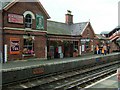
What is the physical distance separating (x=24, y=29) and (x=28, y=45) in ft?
6.81

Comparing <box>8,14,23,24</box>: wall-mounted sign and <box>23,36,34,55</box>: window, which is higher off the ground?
<box>8,14,23,24</box>: wall-mounted sign

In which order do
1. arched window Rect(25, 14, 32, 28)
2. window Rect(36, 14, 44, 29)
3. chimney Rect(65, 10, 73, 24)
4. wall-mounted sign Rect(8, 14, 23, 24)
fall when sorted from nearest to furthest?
wall-mounted sign Rect(8, 14, 23, 24)
arched window Rect(25, 14, 32, 28)
window Rect(36, 14, 44, 29)
chimney Rect(65, 10, 73, 24)

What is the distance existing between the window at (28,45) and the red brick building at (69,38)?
3.77 meters

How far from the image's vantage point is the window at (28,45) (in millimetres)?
23125

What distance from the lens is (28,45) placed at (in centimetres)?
2353

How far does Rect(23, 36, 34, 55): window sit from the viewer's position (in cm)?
2312

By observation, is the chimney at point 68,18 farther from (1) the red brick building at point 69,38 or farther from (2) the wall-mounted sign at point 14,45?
(2) the wall-mounted sign at point 14,45

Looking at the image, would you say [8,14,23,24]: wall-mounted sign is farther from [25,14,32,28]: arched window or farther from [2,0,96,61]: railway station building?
[25,14,32,28]: arched window

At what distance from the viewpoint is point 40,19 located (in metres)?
25.4

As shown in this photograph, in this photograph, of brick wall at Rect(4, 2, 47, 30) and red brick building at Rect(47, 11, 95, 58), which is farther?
red brick building at Rect(47, 11, 95, 58)

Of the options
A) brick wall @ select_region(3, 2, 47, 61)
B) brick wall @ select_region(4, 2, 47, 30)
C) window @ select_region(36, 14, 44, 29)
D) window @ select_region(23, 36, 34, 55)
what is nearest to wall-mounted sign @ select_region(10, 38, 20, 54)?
brick wall @ select_region(3, 2, 47, 61)

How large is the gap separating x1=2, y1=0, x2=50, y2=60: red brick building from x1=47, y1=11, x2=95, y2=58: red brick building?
2.41 metres

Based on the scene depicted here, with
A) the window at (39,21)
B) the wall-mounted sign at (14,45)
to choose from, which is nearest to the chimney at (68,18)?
the window at (39,21)

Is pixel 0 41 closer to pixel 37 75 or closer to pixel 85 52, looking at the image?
pixel 37 75
